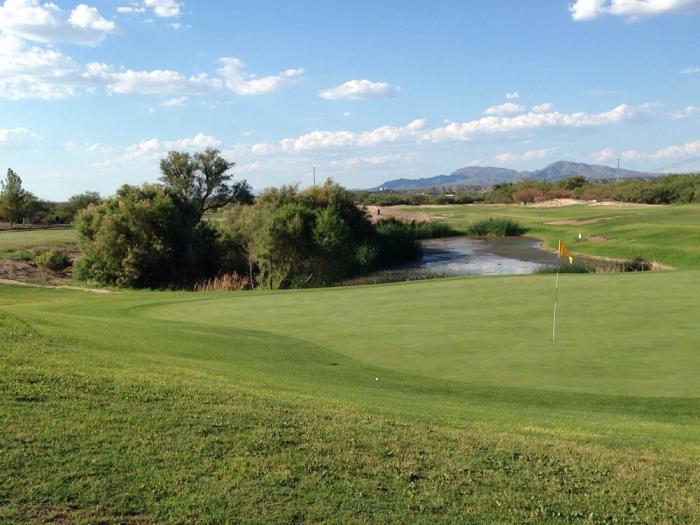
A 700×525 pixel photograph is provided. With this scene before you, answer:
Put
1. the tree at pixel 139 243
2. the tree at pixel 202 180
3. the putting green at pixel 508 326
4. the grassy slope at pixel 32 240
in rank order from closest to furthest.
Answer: the putting green at pixel 508 326 < the tree at pixel 139 243 < the grassy slope at pixel 32 240 < the tree at pixel 202 180

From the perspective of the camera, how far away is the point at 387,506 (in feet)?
16.4

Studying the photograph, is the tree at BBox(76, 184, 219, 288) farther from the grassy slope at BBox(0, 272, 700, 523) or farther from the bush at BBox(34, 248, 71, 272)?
the grassy slope at BBox(0, 272, 700, 523)

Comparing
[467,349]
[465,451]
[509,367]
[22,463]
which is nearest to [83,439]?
[22,463]

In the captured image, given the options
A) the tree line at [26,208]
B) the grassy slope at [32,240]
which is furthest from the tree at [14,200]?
the grassy slope at [32,240]

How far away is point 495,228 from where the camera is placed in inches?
3413

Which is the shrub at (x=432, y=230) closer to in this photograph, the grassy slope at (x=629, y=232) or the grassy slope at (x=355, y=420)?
the grassy slope at (x=629, y=232)

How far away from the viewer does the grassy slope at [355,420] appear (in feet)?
16.6

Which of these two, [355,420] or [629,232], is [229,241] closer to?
[629,232]

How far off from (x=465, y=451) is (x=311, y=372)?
601 centimetres

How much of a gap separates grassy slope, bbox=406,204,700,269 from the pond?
12.2ft

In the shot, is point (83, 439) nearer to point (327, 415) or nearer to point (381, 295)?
point (327, 415)

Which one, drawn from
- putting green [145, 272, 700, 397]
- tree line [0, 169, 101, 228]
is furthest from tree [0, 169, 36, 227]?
putting green [145, 272, 700, 397]

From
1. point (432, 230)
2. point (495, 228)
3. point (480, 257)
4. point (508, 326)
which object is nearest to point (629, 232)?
point (480, 257)

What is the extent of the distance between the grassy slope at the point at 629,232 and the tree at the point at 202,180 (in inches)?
1299
